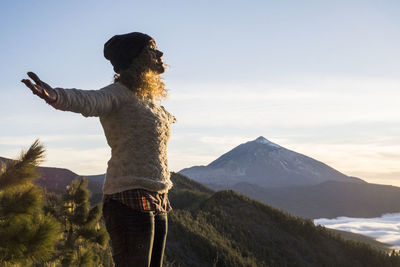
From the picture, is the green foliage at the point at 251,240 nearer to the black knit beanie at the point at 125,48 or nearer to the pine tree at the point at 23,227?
the pine tree at the point at 23,227

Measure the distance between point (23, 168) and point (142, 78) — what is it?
48.9 inches

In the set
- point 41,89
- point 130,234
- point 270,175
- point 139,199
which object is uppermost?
point 270,175

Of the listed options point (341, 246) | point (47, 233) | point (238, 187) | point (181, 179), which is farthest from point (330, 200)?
point (47, 233)

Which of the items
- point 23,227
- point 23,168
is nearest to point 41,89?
point 23,168

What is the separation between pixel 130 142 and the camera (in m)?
2.22

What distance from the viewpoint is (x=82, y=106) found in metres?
1.98

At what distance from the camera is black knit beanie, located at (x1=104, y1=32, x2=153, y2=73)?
2424 mm

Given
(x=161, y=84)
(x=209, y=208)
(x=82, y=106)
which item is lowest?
(x=209, y=208)

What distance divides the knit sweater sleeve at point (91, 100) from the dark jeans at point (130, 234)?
0.51 meters

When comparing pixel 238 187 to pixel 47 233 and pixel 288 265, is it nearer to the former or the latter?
pixel 288 265

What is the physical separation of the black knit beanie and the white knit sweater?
0.62ft

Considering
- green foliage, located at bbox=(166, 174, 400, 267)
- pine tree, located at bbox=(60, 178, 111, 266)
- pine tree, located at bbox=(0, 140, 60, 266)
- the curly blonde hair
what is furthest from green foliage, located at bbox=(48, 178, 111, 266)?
the curly blonde hair

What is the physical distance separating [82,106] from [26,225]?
5.26 ft

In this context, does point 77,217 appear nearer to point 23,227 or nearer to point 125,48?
point 23,227
